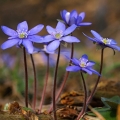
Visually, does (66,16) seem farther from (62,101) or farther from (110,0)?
(110,0)

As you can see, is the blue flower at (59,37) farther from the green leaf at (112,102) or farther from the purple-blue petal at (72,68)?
the green leaf at (112,102)

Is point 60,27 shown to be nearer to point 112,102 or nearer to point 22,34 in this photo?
point 22,34

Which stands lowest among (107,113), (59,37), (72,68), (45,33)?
(107,113)

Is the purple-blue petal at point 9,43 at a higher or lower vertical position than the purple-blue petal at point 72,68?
higher

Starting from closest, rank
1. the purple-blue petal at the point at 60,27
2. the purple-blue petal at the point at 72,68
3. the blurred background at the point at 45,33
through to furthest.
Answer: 1. the purple-blue petal at the point at 72,68
2. the purple-blue petal at the point at 60,27
3. the blurred background at the point at 45,33

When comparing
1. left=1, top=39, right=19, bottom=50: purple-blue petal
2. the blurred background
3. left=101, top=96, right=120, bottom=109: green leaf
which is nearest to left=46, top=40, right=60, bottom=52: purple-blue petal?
left=1, top=39, right=19, bottom=50: purple-blue petal

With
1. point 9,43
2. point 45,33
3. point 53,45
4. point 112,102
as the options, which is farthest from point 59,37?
point 45,33

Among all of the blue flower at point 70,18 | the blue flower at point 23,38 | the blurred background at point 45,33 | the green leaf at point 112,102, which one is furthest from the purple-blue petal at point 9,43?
the blurred background at point 45,33

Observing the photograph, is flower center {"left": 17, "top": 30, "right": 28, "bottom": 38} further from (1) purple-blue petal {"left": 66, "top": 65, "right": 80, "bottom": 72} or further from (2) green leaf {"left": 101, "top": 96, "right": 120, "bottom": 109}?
(2) green leaf {"left": 101, "top": 96, "right": 120, "bottom": 109}
